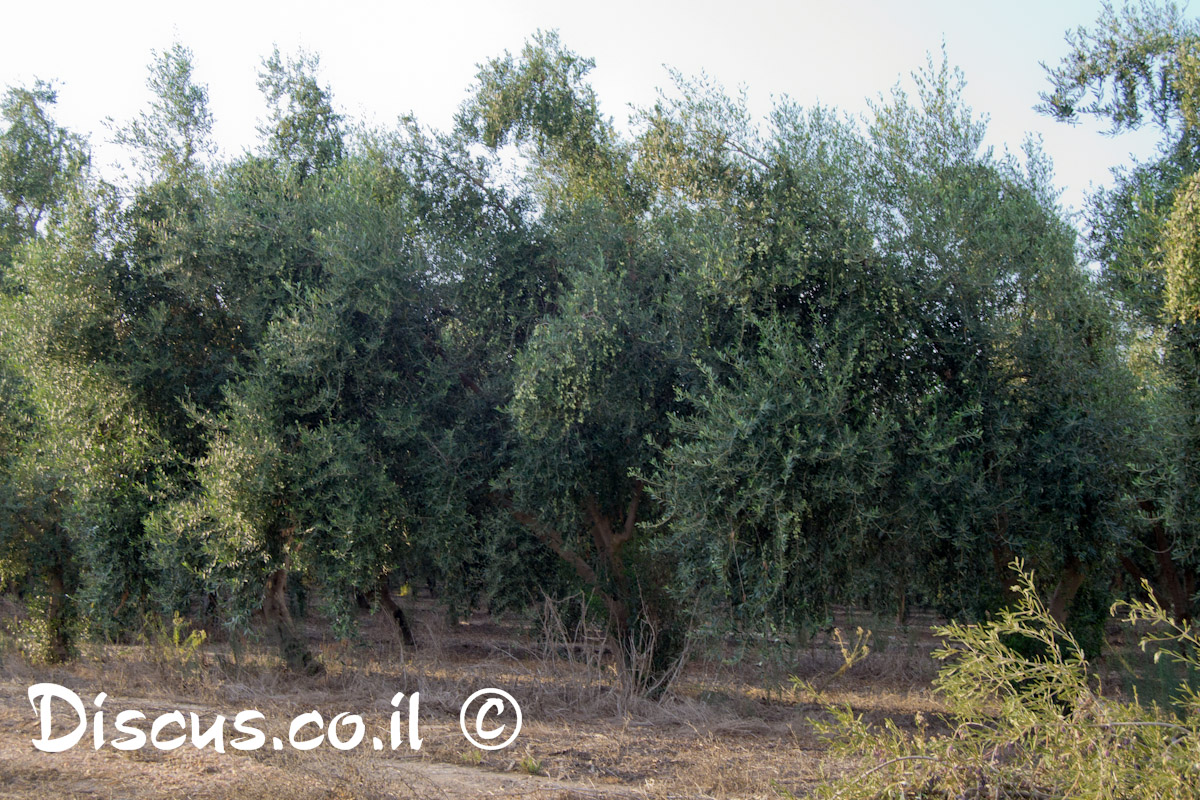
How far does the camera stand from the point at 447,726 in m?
8.82

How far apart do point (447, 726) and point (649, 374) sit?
409 cm

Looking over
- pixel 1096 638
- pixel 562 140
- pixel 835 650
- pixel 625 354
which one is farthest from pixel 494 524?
pixel 835 650

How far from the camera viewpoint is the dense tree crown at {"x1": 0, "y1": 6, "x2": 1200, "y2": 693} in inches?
335

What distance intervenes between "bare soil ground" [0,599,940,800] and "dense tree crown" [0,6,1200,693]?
742 millimetres

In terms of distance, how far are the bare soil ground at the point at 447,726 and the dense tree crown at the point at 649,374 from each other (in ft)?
2.43

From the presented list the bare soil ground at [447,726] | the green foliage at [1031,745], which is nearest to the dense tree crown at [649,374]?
the bare soil ground at [447,726]

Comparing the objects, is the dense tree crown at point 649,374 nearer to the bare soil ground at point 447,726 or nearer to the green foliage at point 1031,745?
the bare soil ground at point 447,726

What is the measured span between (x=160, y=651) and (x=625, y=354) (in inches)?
273

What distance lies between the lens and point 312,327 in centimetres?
913

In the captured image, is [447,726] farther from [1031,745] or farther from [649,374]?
[1031,745]

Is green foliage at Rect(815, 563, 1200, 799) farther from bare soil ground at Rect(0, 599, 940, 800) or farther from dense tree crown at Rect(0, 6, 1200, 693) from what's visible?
dense tree crown at Rect(0, 6, 1200, 693)

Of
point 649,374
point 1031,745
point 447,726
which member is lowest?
point 447,726

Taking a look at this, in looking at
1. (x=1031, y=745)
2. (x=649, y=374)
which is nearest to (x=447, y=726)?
(x=649, y=374)

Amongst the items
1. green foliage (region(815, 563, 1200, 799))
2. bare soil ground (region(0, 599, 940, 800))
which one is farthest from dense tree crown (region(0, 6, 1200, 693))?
green foliage (region(815, 563, 1200, 799))
